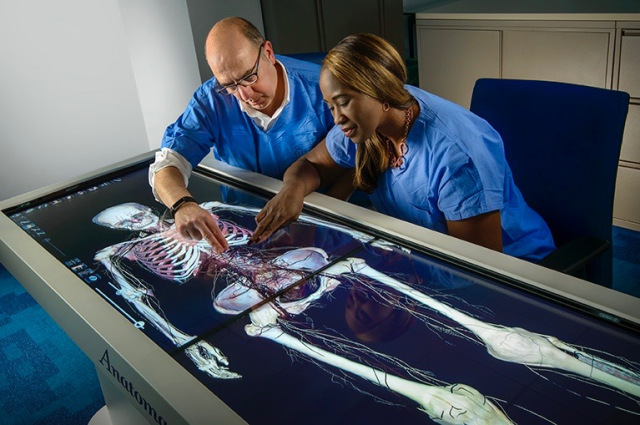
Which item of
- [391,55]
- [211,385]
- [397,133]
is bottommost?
[211,385]

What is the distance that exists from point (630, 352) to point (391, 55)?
781 millimetres

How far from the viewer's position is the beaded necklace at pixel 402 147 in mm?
1547

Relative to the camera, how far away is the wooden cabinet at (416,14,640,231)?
267 cm

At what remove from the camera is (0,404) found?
2.29 meters

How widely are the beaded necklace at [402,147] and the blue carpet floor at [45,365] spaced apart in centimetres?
136

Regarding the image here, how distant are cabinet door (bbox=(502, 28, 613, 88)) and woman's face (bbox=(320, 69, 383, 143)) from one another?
1626 mm

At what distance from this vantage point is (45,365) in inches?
97.6

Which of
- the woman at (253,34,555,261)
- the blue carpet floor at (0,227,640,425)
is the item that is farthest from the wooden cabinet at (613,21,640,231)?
the woman at (253,34,555,261)

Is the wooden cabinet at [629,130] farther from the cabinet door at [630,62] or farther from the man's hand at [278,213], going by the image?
the man's hand at [278,213]

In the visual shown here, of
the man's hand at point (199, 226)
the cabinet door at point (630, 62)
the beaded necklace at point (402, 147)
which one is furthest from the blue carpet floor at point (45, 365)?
the beaded necklace at point (402, 147)

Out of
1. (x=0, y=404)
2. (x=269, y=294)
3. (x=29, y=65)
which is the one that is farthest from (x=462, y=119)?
(x=29, y=65)

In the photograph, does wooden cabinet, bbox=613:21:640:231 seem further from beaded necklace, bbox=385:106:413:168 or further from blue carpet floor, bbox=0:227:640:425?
beaded necklace, bbox=385:106:413:168

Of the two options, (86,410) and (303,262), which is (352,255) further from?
(86,410)

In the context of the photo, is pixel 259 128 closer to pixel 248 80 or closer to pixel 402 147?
pixel 248 80
